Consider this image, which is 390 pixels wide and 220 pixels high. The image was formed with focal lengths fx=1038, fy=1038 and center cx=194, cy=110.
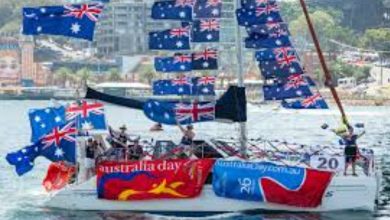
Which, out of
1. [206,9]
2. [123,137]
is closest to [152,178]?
[123,137]

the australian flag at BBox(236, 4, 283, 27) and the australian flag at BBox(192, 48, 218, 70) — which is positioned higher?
the australian flag at BBox(236, 4, 283, 27)

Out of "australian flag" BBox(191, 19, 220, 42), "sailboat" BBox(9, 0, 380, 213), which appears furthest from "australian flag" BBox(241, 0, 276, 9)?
"sailboat" BBox(9, 0, 380, 213)

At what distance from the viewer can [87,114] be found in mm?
35625

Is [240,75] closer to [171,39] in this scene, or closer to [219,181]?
[171,39]

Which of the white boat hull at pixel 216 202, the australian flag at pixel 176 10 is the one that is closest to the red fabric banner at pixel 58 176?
→ the white boat hull at pixel 216 202

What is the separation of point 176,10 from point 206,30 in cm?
127

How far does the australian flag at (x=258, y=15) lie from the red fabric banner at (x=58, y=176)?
7.80 m

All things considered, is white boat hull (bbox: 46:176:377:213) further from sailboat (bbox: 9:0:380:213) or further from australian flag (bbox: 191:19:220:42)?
australian flag (bbox: 191:19:220:42)

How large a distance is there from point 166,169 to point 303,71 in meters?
6.49

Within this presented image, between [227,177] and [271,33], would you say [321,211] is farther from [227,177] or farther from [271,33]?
[271,33]

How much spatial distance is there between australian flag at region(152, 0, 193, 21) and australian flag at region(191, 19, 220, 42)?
0.46m

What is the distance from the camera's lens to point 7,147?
76.4 meters

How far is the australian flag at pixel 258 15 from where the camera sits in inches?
1405

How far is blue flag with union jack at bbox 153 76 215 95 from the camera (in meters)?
36.0
